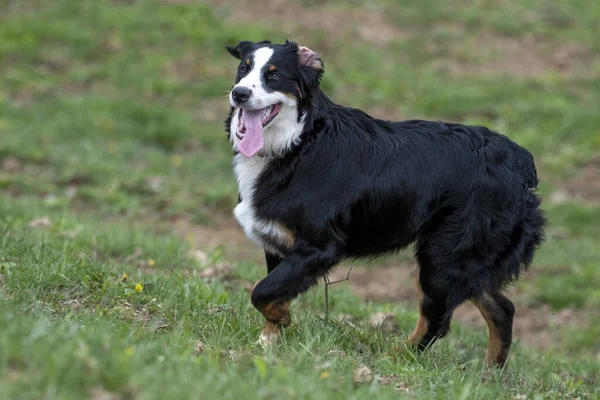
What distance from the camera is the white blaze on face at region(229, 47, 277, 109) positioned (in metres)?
4.59

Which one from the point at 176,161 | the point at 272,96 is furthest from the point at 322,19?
the point at 272,96

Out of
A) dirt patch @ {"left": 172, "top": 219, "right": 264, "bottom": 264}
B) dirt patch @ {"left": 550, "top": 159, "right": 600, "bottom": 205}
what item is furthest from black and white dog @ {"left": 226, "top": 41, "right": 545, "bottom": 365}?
dirt patch @ {"left": 550, "top": 159, "right": 600, "bottom": 205}

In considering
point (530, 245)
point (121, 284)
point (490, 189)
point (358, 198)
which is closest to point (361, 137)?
point (358, 198)

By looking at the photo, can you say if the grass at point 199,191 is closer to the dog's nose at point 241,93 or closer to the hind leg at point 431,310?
the hind leg at point 431,310

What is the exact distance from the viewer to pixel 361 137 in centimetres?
494

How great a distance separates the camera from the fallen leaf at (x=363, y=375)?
153 inches

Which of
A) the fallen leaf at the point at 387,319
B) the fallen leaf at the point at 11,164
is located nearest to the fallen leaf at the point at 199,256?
the fallen leaf at the point at 387,319

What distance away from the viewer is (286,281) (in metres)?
4.59

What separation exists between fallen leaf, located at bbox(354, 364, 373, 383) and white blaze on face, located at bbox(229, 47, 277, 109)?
5.32 feet

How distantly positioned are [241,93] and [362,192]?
958 mm

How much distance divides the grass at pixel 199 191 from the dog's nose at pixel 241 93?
1.30m

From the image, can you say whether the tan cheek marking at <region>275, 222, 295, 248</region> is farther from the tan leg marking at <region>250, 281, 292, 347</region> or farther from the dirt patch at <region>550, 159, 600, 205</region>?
the dirt patch at <region>550, 159, 600, 205</region>

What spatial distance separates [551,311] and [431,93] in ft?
18.0

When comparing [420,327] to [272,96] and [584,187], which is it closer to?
[272,96]
